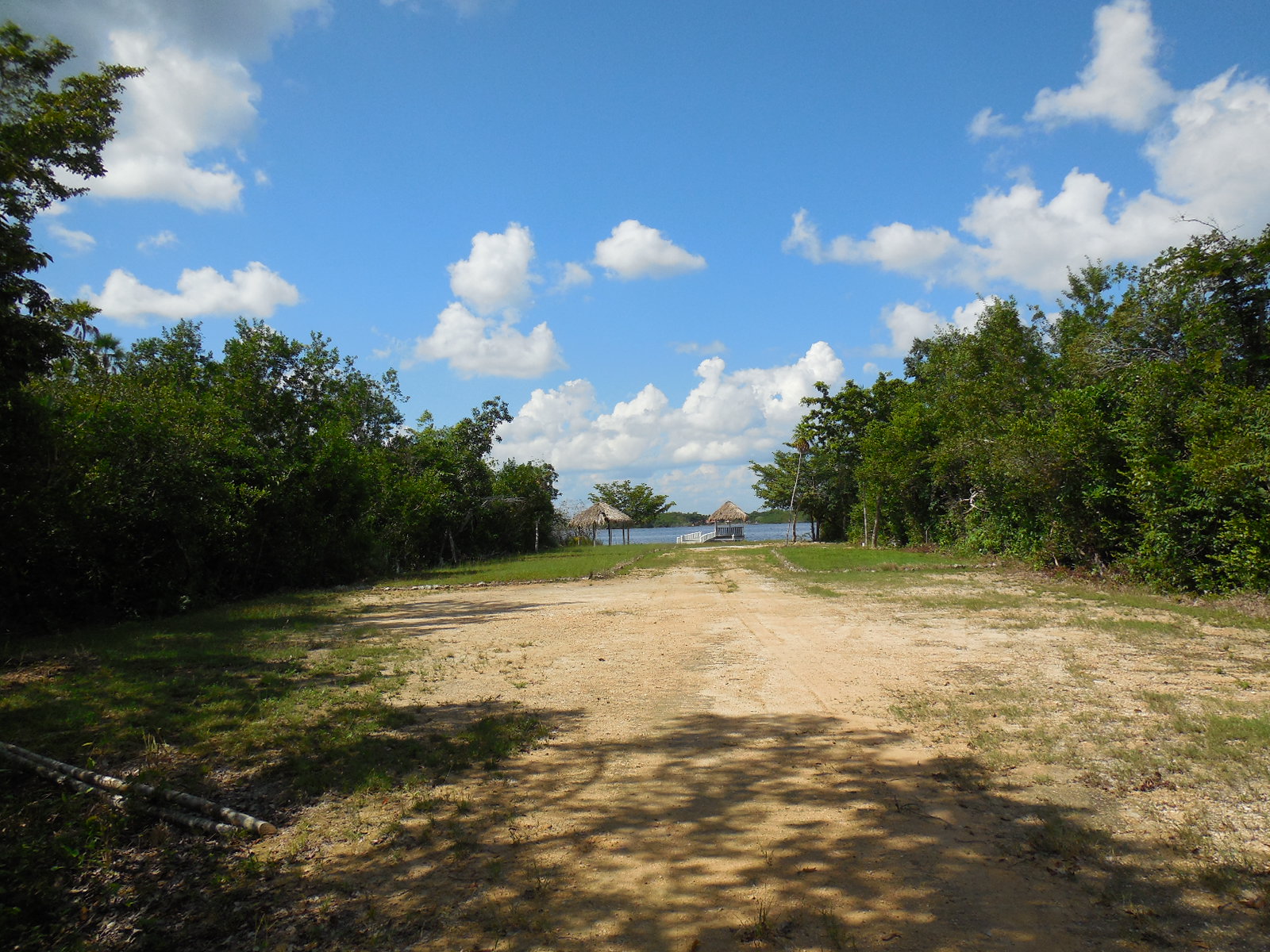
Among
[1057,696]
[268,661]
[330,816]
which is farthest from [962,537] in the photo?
[330,816]

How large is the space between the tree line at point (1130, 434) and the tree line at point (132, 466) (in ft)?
47.2

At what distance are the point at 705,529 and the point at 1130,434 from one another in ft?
164

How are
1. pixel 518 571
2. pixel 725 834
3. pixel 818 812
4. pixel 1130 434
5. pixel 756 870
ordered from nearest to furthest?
pixel 756 870
pixel 725 834
pixel 818 812
pixel 1130 434
pixel 518 571

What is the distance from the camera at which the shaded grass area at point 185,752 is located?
3287 mm

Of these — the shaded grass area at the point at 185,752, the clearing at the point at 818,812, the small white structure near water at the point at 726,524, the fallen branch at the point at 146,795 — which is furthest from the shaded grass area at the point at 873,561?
the small white structure near water at the point at 726,524

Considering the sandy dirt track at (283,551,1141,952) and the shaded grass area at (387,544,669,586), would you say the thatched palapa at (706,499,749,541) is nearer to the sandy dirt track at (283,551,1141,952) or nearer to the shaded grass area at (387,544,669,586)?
the shaded grass area at (387,544,669,586)

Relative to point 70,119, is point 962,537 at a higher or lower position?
lower

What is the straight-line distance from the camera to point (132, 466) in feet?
40.4

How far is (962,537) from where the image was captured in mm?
23578

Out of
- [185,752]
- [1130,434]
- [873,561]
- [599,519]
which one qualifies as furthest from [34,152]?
[599,519]

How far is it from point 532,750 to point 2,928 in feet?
9.30

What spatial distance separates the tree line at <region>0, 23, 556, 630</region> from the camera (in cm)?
741

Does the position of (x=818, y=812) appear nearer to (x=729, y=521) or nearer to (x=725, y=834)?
(x=725, y=834)

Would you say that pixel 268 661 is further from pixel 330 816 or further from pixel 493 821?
pixel 493 821
